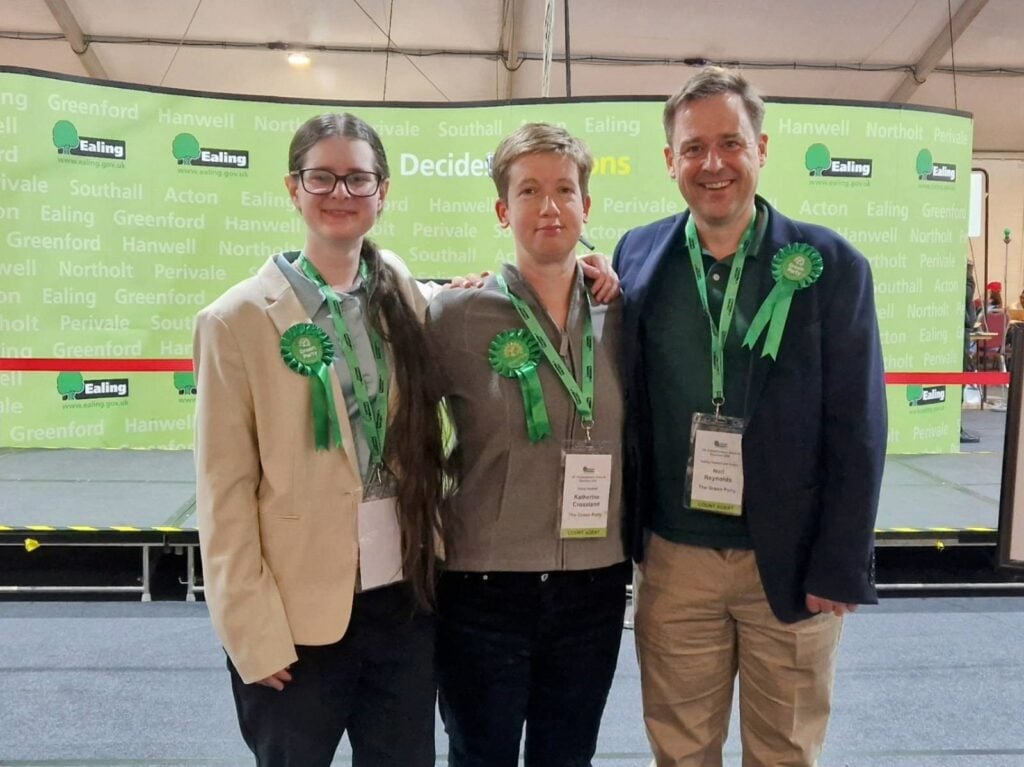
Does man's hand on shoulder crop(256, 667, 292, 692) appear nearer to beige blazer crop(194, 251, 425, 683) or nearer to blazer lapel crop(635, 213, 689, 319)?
beige blazer crop(194, 251, 425, 683)

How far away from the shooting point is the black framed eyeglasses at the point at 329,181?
4.59 ft

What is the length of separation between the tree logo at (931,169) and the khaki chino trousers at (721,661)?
438 centimetres

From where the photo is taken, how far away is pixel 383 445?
56.7 inches

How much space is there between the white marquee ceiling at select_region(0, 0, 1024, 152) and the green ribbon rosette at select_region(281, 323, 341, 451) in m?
9.28

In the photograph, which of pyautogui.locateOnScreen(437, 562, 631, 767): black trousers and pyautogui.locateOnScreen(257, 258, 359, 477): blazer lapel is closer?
pyautogui.locateOnScreen(257, 258, 359, 477): blazer lapel

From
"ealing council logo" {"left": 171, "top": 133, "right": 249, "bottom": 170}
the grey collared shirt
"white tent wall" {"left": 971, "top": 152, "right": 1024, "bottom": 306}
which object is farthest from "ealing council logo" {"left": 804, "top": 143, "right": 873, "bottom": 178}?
"white tent wall" {"left": 971, "top": 152, "right": 1024, "bottom": 306}

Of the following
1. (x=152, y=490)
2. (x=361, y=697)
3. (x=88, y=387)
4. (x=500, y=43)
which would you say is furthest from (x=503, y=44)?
(x=361, y=697)

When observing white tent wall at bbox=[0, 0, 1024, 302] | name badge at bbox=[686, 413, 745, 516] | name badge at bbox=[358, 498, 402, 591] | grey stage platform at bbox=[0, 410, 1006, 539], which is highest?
white tent wall at bbox=[0, 0, 1024, 302]

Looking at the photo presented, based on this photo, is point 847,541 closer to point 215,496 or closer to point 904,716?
point 215,496

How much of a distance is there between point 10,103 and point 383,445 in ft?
14.8

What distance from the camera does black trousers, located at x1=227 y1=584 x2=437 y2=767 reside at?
4.64 ft

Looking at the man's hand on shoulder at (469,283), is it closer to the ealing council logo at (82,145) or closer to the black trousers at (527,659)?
the black trousers at (527,659)

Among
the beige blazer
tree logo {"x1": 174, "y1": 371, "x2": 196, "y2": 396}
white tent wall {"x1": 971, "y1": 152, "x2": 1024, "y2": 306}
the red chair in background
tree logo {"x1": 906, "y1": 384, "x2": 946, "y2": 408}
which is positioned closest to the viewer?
the beige blazer

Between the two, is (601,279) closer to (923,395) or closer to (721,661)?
(721,661)
